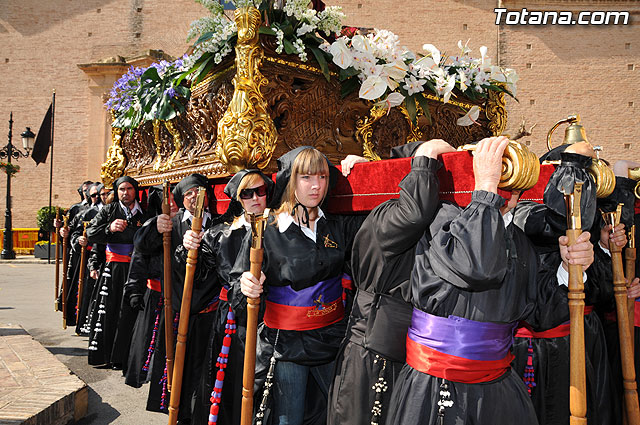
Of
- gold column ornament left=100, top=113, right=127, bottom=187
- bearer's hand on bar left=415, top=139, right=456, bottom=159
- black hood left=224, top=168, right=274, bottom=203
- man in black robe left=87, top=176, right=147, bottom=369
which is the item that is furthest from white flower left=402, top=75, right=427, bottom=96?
gold column ornament left=100, top=113, right=127, bottom=187

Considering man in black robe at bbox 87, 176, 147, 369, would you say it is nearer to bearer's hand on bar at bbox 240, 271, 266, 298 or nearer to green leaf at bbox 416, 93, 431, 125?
green leaf at bbox 416, 93, 431, 125

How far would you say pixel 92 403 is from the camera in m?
4.42

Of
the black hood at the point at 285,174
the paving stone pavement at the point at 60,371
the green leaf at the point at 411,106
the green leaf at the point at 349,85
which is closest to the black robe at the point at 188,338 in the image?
the paving stone pavement at the point at 60,371

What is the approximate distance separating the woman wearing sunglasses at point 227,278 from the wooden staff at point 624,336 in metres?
1.82

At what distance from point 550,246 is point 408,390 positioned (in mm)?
1076

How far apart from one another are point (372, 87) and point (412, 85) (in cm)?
53

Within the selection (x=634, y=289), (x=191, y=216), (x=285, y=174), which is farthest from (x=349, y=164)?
(x=191, y=216)

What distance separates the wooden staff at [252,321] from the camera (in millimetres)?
2354

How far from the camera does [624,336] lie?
2354 millimetres

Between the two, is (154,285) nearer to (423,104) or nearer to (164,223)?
(164,223)

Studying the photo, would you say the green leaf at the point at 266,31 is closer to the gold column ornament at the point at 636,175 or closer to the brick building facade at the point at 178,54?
the gold column ornament at the point at 636,175

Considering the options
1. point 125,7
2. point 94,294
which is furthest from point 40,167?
point 94,294

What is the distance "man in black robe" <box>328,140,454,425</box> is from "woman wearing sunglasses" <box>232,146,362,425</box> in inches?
12.1

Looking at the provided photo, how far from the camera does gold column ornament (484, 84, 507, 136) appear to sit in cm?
462
